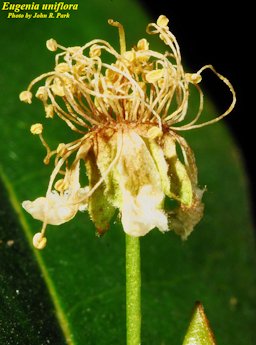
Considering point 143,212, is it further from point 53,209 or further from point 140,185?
point 53,209

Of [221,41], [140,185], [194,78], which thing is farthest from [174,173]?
[221,41]

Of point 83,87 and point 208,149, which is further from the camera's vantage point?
point 208,149

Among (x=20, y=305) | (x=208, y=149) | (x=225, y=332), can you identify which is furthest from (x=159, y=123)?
(x=208, y=149)

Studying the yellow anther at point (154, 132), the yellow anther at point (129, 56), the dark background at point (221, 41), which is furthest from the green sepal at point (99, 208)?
the dark background at point (221, 41)

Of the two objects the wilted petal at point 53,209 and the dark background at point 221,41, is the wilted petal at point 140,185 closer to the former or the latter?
the wilted petal at point 53,209

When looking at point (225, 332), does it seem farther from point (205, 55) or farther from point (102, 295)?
point (205, 55)

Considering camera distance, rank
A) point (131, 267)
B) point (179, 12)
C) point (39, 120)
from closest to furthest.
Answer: point (131, 267)
point (39, 120)
point (179, 12)
